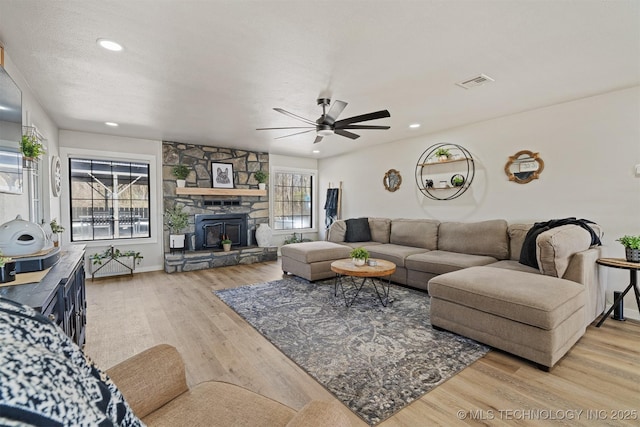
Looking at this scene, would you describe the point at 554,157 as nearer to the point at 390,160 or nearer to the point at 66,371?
the point at 390,160

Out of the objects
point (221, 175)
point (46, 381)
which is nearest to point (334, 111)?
point (46, 381)

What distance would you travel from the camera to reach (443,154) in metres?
4.66

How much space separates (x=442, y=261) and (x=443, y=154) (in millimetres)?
1861

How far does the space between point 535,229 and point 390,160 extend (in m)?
2.88

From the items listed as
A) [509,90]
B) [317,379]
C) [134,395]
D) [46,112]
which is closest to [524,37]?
[509,90]

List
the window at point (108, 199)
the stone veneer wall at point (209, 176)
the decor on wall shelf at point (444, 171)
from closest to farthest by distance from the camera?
1. the decor on wall shelf at point (444, 171)
2. the window at point (108, 199)
3. the stone veneer wall at point (209, 176)

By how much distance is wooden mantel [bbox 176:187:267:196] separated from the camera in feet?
18.1

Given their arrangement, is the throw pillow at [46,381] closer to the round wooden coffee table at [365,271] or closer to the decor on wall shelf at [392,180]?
the round wooden coffee table at [365,271]

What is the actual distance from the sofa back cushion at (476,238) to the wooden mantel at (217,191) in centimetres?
382

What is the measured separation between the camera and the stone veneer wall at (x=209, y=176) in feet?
18.0

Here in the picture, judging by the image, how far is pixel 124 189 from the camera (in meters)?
5.19

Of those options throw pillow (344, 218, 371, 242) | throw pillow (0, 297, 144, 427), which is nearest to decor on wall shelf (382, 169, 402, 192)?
throw pillow (344, 218, 371, 242)

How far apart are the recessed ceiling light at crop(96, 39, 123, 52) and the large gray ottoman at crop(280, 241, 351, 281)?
3202 millimetres

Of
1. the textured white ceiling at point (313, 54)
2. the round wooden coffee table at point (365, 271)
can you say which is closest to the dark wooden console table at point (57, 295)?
the textured white ceiling at point (313, 54)
